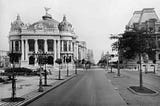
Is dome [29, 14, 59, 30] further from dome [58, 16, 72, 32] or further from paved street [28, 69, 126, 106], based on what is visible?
paved street [28, 69, 126, 106]

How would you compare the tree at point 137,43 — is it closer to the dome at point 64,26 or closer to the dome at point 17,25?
the dome at point 64,26

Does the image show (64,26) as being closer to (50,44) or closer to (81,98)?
(50,44)

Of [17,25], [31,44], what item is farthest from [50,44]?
[17,25]

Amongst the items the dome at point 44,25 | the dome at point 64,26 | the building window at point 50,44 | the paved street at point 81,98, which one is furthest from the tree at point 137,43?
the dome at point 64,26

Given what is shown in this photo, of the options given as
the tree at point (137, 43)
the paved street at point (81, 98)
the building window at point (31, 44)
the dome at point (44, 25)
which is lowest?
the paved street at point (81, 98)

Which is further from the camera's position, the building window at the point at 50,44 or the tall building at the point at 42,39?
the building window at the point at 50,44

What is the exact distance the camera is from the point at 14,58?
797 inches

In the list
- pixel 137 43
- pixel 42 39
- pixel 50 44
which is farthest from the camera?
pixel 50 44

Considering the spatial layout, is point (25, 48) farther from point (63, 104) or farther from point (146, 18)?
point (63, 104)

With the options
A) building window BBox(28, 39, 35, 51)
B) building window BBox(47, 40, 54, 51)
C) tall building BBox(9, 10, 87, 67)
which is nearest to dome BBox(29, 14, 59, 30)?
tall building BBox(9, 10, 87, 67)

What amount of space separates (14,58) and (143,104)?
9.46 meters

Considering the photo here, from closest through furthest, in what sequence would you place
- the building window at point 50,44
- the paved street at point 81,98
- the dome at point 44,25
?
the paved street at point 81,98, the dome at point 44,25, the building window at point 50,44

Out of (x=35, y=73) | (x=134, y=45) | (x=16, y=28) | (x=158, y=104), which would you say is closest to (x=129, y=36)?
(x=134, y=45)

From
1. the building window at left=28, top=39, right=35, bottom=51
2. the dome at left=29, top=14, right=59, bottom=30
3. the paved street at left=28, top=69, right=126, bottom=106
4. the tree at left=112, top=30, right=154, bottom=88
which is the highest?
the dome at left=29, top=14, right=59, bottom=30
